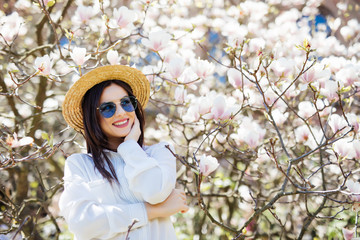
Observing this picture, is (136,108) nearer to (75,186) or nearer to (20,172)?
(75,186)

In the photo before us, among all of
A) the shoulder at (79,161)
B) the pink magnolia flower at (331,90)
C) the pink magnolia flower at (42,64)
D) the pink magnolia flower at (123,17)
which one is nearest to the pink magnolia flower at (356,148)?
the pink magnolia flower at (331,90)

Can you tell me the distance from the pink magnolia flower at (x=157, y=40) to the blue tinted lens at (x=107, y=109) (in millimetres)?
538

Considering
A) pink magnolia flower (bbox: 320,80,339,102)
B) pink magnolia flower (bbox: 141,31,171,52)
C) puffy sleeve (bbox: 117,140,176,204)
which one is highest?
pink magnolia flower (bbox: 141,31,171,52)

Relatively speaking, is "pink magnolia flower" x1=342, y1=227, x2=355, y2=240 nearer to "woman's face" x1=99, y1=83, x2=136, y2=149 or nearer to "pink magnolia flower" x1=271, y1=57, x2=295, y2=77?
"pink magnolia flower" x1=271, y1=57, x2=295, y2=77

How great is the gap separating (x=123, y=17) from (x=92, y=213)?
1.13 m

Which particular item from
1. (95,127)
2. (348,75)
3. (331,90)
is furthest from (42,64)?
(348,75)

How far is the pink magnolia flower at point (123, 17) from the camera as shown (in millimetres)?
2148

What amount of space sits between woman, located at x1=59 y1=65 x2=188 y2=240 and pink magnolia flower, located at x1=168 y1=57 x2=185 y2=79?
0.92 feet

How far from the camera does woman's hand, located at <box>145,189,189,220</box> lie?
1546mm

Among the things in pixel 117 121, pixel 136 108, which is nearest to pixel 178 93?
pixel 136 108

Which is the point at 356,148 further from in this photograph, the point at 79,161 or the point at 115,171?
the point at 79,161

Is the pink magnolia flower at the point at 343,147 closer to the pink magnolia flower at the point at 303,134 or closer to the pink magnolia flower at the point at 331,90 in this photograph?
the pink magnolia flower at the point at 331,90

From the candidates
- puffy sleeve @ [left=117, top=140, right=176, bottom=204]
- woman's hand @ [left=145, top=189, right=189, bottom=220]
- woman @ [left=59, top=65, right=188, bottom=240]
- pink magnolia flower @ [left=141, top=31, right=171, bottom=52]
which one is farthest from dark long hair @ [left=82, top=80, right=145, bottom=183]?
pink magnolia flower @ [left=141, top=31, right=171, bottom=52]

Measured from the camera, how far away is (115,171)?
5.46 feet
